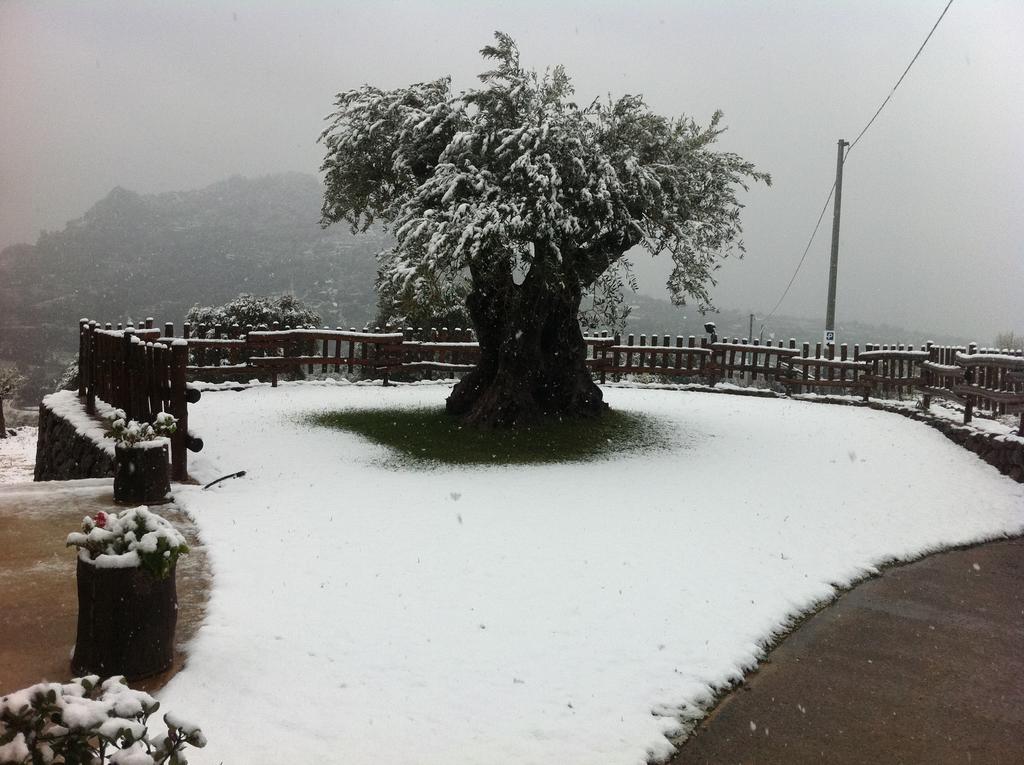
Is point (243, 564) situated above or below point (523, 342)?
below

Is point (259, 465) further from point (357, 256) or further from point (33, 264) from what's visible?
point (33, 264)

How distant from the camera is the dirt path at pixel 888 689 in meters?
3.97

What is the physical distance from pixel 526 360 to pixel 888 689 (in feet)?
31.5

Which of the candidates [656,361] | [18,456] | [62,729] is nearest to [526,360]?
[656,361]

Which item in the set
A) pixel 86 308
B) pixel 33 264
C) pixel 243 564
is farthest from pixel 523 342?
pixel 33 264

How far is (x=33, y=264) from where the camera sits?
78.0 metres

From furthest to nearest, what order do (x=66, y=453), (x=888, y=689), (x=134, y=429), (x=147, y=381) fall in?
(x=66, y=453) < (x=147, y=381) < (x=134, y=429) < (x=888, y=689)

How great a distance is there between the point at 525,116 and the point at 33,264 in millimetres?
82295

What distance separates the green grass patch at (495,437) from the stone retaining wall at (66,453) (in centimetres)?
391

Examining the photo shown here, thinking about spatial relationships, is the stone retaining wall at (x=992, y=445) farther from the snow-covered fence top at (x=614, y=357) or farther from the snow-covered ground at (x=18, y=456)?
the snow-covered ground at (x=18, y=456)

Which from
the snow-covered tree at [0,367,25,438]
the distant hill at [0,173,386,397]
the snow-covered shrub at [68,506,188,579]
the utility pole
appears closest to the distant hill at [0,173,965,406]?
the distant hill at [0,173,386,397]

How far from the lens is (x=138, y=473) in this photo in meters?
7.58

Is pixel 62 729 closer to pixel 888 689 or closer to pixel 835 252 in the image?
pixel 888 689

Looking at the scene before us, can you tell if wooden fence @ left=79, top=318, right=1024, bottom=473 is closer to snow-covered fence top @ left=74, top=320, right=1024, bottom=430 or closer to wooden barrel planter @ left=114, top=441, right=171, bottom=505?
snow-covered fence top @ left=74, top=320, right=1024, bottom=430
